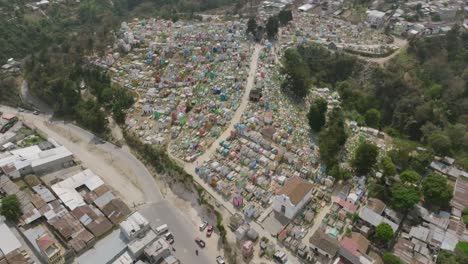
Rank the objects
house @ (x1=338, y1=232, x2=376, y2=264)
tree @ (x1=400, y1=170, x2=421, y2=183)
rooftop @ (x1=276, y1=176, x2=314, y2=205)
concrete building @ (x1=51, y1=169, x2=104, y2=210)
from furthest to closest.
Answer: concrete building @ (x1=51, y1=169, x2=104, y2=210) → tree @ (x1=400, y1=170, x2=421, y2=183) → rooftop @ (x1=276, y1=176, x2=314, y2=205) → house @ (x1=338, y1=232, x2=376, y2=264)

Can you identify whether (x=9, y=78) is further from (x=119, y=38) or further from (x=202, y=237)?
(x=202, y=237)

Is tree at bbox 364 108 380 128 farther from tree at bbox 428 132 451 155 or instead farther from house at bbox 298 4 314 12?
house at bbox 298 4 314 12

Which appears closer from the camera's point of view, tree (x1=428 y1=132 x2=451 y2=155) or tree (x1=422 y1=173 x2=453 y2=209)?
tree (x1=422 y1=173 x2=453 y2=209)

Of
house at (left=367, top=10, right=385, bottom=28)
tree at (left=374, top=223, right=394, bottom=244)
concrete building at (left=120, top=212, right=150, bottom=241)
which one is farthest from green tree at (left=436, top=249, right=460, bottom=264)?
house at (left=367, top=10, right=385, bottom=28)

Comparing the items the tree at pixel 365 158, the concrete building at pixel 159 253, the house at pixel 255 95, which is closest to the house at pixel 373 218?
the tree at pixel 365 158

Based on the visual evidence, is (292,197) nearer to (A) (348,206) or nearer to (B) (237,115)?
(A) (348,206)

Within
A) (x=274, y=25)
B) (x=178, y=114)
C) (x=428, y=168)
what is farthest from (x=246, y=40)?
(x=428, y=168)
